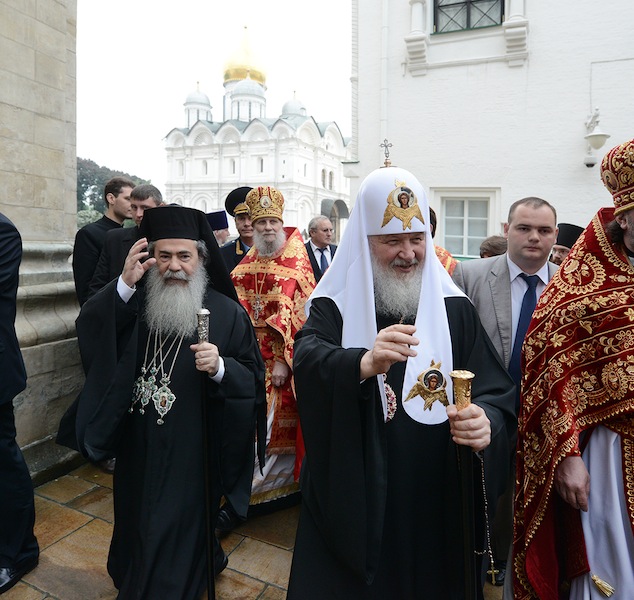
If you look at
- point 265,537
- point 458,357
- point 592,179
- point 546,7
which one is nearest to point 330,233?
point 265,537

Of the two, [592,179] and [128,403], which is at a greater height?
[592,179]

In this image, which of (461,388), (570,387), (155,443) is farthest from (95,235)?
(570,387)

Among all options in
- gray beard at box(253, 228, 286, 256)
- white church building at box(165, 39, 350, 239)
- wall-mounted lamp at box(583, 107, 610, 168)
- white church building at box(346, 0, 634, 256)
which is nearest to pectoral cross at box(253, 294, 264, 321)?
gray beard at box(253, 228, 286, 256)

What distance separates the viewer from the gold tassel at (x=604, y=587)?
6.09ft

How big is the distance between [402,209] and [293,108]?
202 ft

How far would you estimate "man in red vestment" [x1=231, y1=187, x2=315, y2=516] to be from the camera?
3730 mm

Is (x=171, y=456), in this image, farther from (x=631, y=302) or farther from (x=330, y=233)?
(x=330, y=233)

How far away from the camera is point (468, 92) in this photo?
9961 millimetres

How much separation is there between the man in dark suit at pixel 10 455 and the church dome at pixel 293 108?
60.0 metres

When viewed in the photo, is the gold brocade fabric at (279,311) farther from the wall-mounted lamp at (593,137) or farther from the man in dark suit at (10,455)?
the wall-mounted lamp at (593,137)

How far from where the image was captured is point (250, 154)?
53031 mm

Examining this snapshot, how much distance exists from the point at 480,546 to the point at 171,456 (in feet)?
4.94

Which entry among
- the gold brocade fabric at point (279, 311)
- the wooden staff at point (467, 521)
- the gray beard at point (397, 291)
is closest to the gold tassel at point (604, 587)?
the wooden staff at point (467, 521)

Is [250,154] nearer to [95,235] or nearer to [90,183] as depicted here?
[90,183]
